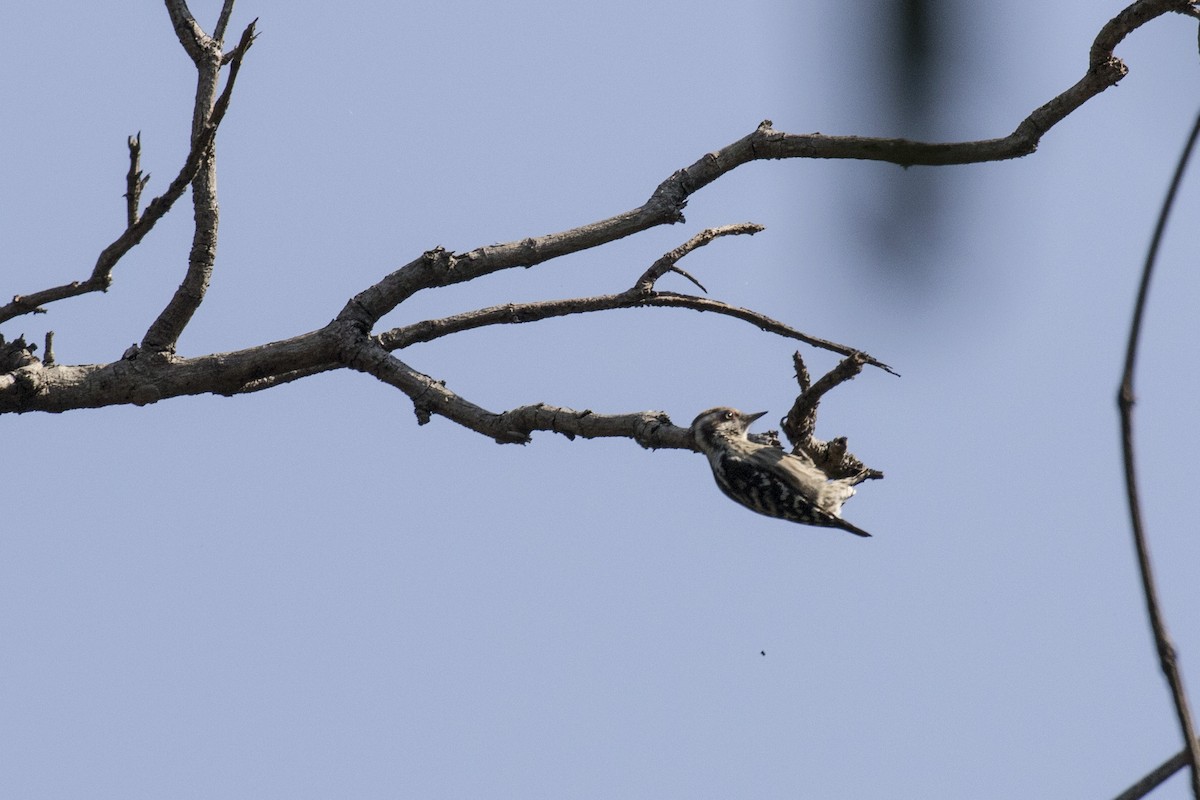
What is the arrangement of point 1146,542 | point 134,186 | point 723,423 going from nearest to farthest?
point 1146,542, point 134,186, point 723,423

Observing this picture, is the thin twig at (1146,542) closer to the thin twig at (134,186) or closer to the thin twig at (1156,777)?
the thin twig at (1156,777)

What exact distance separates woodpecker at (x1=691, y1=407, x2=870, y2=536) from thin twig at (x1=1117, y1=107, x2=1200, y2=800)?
449cm

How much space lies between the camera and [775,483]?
6148 mm

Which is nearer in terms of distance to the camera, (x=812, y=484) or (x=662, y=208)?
(x=662, y=208)

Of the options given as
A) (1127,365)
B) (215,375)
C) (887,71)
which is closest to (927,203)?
(887,71)

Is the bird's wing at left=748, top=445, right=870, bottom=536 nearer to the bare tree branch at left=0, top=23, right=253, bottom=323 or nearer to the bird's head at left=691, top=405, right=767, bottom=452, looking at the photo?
the bird's head at left=691, top=405, right=767, bottom=452

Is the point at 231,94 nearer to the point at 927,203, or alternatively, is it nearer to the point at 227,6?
the point at 227,6

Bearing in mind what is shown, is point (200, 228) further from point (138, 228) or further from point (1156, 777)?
point (1156, 777)

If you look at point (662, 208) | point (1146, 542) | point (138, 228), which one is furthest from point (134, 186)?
point (1146, 542)

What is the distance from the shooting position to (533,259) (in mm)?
5770

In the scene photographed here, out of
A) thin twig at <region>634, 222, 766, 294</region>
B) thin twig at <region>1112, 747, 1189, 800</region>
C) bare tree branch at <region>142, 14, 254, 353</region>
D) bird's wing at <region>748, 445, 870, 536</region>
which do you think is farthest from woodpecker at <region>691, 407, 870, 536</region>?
thin twig at <region>1112, 747, 1189, 800</region>

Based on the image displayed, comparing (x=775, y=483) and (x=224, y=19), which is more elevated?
(x=224, y=19)

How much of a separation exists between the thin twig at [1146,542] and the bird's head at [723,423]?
4.94m

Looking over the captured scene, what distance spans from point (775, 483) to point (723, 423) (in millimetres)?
648
